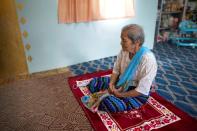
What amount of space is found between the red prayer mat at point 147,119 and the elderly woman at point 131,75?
11 cm

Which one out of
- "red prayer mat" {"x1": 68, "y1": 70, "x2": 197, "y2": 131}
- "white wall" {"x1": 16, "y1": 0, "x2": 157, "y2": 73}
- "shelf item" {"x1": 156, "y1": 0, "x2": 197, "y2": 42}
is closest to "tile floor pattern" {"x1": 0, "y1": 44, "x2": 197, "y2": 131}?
"red prayer mat" {"x1": 68, "y1": 70, "x2": 197, "y2": 131}

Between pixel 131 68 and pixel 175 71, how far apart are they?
1.49 metres

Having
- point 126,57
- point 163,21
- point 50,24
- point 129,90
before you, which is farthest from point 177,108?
point 163,21

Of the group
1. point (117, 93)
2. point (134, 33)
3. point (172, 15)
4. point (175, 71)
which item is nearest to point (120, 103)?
point (117, 93)

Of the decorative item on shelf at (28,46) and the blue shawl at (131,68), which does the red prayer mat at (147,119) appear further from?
the decorative item on shelf at (28,46)

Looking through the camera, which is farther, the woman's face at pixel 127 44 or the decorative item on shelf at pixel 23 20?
the decorative item on shelf at pixel 23 20

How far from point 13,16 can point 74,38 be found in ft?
3.27

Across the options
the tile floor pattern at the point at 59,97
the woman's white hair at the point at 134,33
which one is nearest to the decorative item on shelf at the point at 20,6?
the tile floor pattern at the point at 59,97

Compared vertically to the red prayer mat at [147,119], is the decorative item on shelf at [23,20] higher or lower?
higher

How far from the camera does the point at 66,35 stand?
2.92 meters

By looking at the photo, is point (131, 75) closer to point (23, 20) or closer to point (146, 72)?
point (146, 72)

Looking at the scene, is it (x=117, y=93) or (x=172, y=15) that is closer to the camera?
(x=117, y=93)

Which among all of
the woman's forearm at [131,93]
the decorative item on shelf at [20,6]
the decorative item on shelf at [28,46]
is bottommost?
the woman's forearm at [131,93]

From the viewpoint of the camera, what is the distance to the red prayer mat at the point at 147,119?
1.66 metres
